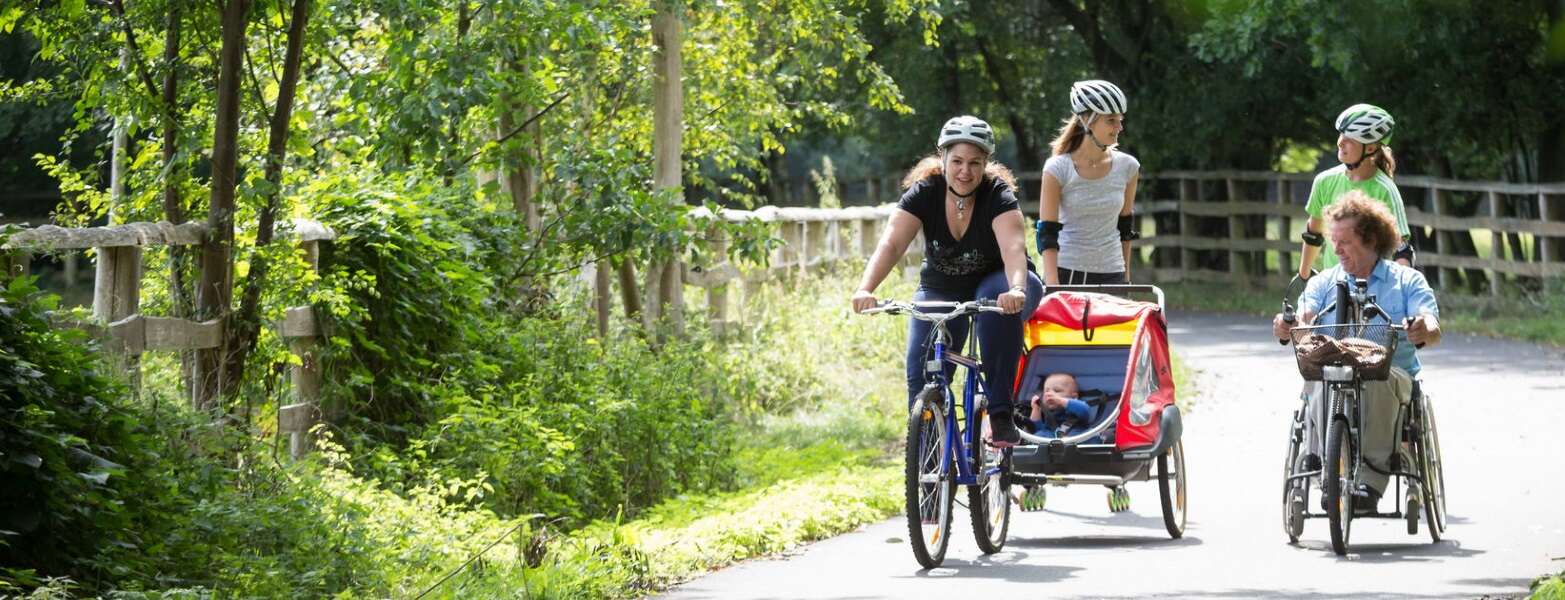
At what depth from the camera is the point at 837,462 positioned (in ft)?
40.6

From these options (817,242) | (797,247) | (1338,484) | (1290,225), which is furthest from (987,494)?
(1290,225)

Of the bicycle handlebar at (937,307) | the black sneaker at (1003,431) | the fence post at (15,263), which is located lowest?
the black sneaker at (1003,431)

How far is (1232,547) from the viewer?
9.04 metres

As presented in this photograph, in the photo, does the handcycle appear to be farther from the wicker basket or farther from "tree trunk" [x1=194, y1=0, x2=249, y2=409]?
"tree trunk" [x1=194, y1=0, x2=249, y2=409]

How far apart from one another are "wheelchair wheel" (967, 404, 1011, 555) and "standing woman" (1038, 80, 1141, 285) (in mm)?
1240

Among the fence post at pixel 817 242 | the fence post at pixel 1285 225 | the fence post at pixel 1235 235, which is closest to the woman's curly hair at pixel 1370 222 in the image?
the fence post at pixel 817 242

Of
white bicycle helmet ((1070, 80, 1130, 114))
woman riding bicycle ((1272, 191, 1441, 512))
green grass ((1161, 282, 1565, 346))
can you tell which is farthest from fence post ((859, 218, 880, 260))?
woman riding bicycle ((1272, 191, 1441, 512))

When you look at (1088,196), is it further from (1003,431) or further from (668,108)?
(668,108)

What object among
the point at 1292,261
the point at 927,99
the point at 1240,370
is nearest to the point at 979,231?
the point at 1240,370

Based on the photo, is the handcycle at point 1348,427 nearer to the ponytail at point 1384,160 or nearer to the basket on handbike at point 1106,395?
the basket on handbike at point 1106,395

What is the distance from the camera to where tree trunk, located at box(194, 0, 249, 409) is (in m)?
9.32

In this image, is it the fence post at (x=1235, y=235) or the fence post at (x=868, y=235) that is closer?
the fence post at (x=868, y=235)

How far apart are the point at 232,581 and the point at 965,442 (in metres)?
3.01

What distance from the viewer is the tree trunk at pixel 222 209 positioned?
30.6 feet
